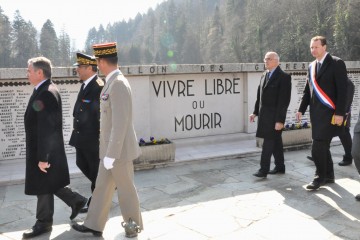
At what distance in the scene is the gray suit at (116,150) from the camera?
127 inches

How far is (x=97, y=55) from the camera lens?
3.38m

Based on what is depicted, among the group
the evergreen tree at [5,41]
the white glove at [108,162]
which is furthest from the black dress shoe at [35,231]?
the evergreen tree at [5,41]

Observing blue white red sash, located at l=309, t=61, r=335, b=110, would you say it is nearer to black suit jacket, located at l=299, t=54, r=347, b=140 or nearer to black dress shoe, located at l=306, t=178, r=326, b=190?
black suit jacket, located at l=299, t=54, r=347, b=140

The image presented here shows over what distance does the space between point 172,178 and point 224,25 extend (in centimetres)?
8471

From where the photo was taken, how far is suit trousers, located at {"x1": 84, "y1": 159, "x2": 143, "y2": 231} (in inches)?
134

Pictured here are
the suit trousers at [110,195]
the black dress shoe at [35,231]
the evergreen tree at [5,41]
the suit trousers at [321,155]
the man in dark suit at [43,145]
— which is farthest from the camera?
the evergreen tree at [5,41]

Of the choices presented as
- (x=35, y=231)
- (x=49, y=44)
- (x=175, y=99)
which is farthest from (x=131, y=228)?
(x=49, y=44)

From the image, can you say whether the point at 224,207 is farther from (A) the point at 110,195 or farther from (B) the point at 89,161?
(B) the point at 89,161

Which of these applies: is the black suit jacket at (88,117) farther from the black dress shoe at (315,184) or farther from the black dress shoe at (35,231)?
the black dress shoe at (315,184)

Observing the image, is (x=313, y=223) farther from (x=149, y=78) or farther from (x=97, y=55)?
(x=149, y=78)

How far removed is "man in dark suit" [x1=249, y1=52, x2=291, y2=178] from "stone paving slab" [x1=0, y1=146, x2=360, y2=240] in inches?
16.5

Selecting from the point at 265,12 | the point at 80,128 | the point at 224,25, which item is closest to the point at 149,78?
the point at 80,128

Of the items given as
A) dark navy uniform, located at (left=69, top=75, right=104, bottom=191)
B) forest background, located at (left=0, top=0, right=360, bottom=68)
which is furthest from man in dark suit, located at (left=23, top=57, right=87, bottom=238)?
forest background, located at (left=0, top=0, right=360, bottom=68)

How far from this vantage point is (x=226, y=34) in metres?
78.4
